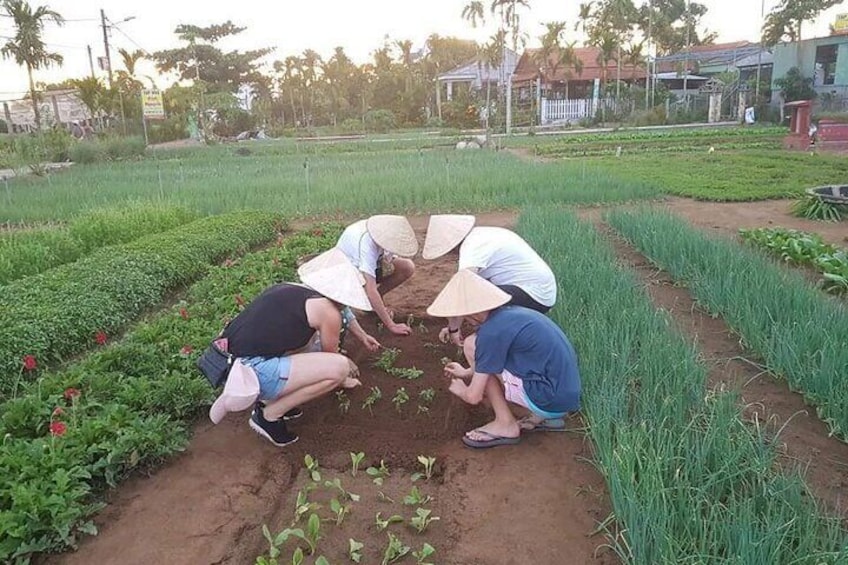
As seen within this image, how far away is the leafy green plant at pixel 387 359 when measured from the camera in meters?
3.92

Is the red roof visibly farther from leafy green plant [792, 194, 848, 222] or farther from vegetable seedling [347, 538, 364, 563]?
vegetable seedling [347, 538, 364, 563]

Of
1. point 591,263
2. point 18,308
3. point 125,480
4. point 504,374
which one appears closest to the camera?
point 125,480

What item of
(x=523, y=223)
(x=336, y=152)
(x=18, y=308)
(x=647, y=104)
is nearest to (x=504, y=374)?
(x=18, y=308)

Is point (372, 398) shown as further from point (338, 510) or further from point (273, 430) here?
point (338, 510)

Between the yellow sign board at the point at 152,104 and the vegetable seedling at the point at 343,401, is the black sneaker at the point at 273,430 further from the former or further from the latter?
the yellow sign board at the point at 152,104

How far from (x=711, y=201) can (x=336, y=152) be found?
13.1 metres

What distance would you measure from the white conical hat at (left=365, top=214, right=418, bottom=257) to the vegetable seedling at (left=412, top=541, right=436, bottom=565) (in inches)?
77.8

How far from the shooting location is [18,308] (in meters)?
4.44

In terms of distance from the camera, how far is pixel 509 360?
9.70 ft

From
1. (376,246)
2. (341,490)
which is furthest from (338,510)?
(376,246)

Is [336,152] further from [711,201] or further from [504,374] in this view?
[504,374]

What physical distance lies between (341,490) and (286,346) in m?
0.75

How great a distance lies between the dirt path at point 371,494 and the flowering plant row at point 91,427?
107 mm

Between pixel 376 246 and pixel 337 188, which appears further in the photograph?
pixel 337 188
